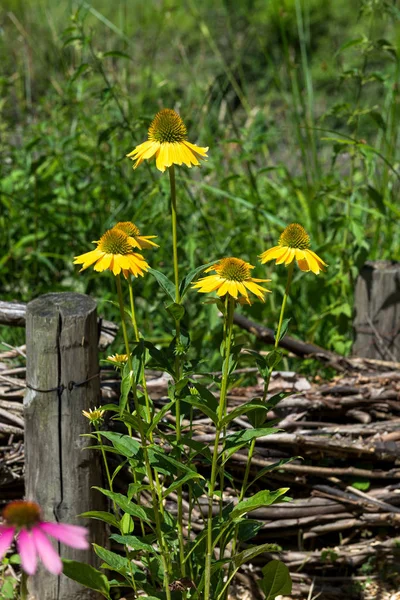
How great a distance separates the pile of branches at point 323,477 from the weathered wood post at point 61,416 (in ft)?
0.73

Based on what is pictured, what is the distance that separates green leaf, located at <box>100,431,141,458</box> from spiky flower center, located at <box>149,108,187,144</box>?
0.57 metres

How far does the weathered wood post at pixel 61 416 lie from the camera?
6.40 feet

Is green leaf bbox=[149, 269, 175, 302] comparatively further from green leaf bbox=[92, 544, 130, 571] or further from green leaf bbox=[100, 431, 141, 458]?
green leaf bbox=[92, 544, 130, 571]

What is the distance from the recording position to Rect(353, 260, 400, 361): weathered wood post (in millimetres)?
2576

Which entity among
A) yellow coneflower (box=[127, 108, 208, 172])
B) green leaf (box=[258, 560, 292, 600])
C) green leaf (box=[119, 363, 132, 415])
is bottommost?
green leaf (box=[258, 560, 292, 600])

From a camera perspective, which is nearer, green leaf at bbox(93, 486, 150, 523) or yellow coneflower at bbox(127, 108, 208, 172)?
yellow coneflower at bbox(127, 108, 208, 172)

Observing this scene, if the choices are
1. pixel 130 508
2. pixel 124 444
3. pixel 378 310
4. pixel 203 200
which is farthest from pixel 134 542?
pixel 203 200

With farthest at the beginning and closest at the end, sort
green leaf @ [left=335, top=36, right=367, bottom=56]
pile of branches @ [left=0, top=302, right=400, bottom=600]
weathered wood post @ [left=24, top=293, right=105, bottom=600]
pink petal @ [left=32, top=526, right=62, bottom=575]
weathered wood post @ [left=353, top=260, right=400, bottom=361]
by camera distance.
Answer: weathered wood post @ [left=353, top=260, right=400, bottom=361], green leaf @ [left=335, top=36, right=367, bottom=56], pile of branches @ [left=0, top=302, right=400, bottom=600], weathered wood post @ [left=24, top=293, right=105, bottom=600], pink petal @ [left=32, top=526, right=62, bottom=575]

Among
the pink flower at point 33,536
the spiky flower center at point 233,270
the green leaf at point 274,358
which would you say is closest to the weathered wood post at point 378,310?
the green leaf at point 274,358

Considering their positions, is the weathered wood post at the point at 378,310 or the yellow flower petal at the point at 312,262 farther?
the weathered wood post at the point at 378,310

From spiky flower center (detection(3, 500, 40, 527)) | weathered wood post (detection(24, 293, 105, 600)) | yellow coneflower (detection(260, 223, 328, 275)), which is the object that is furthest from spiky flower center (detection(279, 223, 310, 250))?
spiky flower center (detection(3, 500, 40, 527))

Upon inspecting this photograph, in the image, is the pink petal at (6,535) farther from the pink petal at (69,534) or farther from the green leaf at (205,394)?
the green leaf at (205,394)

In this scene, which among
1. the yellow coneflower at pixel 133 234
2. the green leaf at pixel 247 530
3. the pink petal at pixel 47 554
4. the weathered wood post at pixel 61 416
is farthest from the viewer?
the weathered wood post at pixel 61 416

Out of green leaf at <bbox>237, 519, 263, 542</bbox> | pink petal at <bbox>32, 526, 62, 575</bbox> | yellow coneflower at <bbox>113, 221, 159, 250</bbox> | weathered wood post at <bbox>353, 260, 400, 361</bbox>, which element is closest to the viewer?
pink petal at <bbox>32, 526, 62, 575</bbox>
